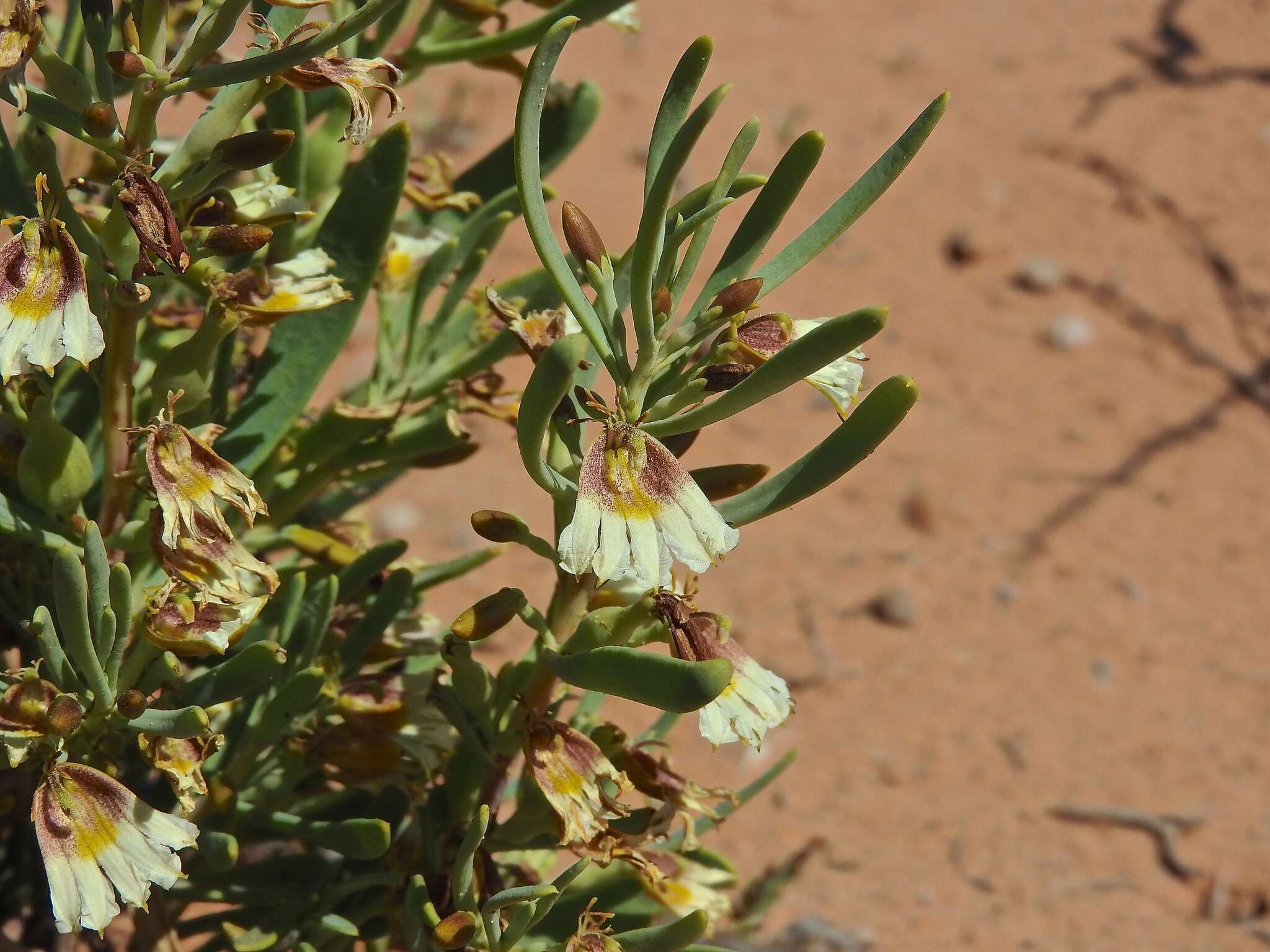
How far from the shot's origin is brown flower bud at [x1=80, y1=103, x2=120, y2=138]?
1.06 metres

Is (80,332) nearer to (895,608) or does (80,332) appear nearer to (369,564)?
(369,564)

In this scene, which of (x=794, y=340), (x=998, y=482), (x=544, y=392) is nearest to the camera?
(x=544, y=392)

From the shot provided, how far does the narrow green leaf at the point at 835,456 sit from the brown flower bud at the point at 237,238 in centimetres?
47

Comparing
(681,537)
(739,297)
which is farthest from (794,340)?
(681,537)

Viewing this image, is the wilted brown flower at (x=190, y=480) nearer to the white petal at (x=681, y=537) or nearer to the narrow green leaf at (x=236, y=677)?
the narrow green leaf at (x=236, y=677)

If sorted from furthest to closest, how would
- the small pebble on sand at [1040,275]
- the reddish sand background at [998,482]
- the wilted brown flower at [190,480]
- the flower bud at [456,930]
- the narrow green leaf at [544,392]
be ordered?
the small pebble on sand at [1040,275] → the reddish sand background at [998,482] → the flower bud at [456,930] → the wilted brown flower at [190,480] → the narrow green leaf at [544,392]

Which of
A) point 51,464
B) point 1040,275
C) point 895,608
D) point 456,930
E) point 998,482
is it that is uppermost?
point 51,464

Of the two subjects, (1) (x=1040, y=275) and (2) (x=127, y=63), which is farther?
(1) (x=1040, y=275)

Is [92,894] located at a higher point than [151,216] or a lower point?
lower

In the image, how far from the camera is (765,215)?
1197 millimetres

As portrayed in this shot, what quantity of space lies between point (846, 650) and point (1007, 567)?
614 millimetres

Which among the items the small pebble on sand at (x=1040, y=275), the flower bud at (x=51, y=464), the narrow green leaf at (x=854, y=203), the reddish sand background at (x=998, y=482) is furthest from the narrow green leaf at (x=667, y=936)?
the small pebble on sand at (x=1040, y=275)

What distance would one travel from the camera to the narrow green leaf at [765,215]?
3.72 feet

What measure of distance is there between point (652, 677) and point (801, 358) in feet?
0.88
